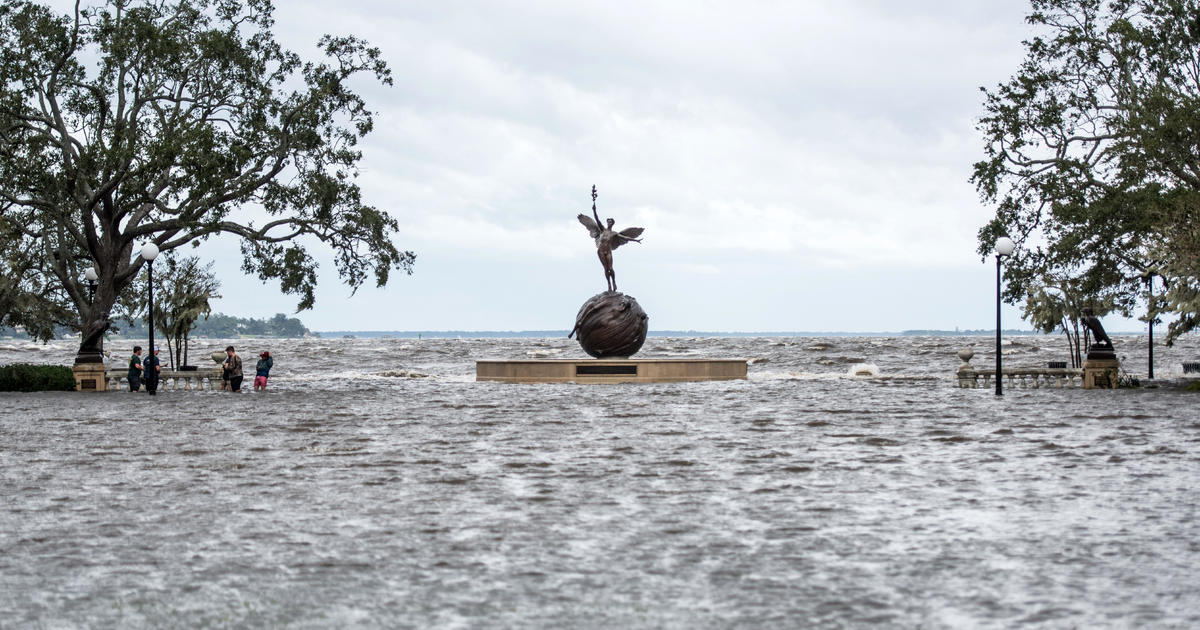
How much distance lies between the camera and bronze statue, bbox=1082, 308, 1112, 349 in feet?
98.4

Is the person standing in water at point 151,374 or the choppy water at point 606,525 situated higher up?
the person standing in water at point 151,374

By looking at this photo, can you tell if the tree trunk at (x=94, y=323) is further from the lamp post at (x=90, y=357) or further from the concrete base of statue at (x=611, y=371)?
the concrete base of statue at (x=611, y=371)

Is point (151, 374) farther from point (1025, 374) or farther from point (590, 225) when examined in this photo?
point (1025, 374)

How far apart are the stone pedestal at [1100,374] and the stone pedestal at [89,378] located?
24912 mm

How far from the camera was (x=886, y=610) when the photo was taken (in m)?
6.75

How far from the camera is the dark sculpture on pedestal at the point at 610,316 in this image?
1403 inches

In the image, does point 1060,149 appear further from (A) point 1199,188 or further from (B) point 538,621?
(B) point 538,621

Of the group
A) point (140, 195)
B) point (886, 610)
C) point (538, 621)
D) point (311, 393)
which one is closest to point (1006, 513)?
point (886, 610)

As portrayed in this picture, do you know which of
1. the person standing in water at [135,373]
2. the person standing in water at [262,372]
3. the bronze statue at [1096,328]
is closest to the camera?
the bronze statue at [1096,328]

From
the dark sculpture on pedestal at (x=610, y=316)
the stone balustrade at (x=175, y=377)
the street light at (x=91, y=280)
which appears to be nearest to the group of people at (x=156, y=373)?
the stone balustrade at (x=175, y=377)

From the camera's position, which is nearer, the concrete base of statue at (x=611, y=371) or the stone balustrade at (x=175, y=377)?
the stone balustrade at (x=175, y=377)

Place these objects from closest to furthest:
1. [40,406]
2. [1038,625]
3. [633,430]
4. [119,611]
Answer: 1. [1038,625]
2. [119,611]
3. [633,430]
4. [40,406]

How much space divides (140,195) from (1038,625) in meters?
30.4

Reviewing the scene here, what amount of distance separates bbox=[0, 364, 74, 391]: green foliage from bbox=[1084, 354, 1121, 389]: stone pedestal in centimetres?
2592
